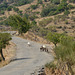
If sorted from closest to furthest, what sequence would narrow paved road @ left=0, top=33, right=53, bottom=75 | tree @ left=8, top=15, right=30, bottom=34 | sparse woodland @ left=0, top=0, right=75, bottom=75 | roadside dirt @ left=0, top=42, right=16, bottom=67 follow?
sparse woodland @ left=0, top=0, right=75, bottom=75, narrow paved road @ left=0, top=33, right=53, bottom=75, roadside dirt @ left=0, top=42, right=16, bottom=67, tree @ left=8, top=15, right=30, bottom=34

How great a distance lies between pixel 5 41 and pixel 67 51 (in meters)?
22.9

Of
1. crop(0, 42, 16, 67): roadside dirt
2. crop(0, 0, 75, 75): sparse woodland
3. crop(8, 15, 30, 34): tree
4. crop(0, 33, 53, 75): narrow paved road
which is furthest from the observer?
crop(8, 15, 30, 34): tree

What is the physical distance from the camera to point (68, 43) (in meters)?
13.0

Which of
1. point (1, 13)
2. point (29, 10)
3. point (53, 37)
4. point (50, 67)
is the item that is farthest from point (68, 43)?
point (1, 13)

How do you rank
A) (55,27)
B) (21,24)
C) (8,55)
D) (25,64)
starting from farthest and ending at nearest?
(55,27)
(21,24)
(8,55)
(25,64)

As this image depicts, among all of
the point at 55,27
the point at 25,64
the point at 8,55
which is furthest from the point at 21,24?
the point at 25,64

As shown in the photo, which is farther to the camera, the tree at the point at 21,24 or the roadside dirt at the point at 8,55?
the tree at the point at 21,24

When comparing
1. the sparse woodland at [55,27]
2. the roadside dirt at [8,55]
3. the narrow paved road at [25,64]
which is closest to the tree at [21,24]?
the sparse woodland at [55,27]

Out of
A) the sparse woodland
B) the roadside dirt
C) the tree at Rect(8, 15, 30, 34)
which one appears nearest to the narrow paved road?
the roadside dirt

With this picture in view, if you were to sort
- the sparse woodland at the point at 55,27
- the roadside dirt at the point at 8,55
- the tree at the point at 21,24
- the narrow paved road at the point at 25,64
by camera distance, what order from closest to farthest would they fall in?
the sparse woodland at the point at 55,27 → the narrow paved road at the point at 25,64 → the roadside dirt at the point at 8,55 → the tree at the point at 21,24

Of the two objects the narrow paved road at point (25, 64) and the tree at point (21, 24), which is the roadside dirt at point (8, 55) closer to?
the narrow paved road at point (25, 64)

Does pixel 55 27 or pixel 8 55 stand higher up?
pixel 8 55

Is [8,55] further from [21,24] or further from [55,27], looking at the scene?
[55,27]

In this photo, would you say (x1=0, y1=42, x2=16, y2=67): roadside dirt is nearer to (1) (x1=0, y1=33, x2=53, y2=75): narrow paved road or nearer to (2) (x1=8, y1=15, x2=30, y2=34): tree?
(1) (x1=0, y1=33, x2=53, y2=75): narrow paved road
